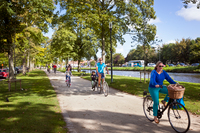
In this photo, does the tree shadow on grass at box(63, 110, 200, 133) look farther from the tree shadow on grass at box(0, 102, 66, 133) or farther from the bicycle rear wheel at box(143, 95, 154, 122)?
the tree shadow on grass at box(0, 102, 66, 133)

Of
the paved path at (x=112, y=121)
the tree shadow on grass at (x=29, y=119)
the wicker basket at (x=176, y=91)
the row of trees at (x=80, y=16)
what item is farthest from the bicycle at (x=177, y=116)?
the row of trees at (x=80, y=16)

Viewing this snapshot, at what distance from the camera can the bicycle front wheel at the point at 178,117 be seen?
3789 millimetres

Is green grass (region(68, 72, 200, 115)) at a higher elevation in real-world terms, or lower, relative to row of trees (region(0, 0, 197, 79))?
lower

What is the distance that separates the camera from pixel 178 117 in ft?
13.5

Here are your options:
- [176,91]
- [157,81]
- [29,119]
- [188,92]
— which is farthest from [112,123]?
[188,92]

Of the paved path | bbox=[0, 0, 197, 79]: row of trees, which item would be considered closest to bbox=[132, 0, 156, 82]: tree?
bbox=[0, 0, 197, 79]: row of trees

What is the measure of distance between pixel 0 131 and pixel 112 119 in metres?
2.98

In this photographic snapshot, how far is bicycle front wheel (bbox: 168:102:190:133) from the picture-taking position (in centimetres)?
379

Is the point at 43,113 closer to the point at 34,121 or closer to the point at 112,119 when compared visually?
the point at 34,121

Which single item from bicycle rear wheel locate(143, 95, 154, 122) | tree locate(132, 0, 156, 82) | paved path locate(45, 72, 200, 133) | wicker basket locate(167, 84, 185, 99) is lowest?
paved path locate(45, 72, 200, 133)

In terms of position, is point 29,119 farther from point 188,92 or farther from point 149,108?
point 188,92

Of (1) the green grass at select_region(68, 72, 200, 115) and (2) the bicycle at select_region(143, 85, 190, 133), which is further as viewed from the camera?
(1) the green grass at select_region(68, 72, 200, 115)

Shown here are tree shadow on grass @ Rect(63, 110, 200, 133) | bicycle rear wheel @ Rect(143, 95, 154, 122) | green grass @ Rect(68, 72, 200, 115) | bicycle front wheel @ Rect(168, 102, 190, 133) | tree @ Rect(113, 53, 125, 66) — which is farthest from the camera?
tree @ Rect(113, 53, 125, 66)

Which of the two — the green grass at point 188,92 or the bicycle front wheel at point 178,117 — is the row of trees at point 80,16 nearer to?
the green grass at point 188,92
